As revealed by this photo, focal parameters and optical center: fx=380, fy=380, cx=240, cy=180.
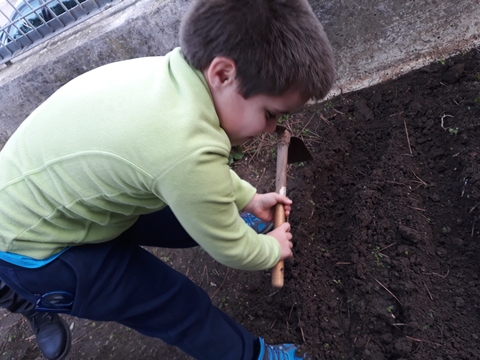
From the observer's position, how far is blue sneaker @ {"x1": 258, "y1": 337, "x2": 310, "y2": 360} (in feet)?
5.58

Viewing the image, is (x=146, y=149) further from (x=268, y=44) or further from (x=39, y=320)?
(x=39, y=320)

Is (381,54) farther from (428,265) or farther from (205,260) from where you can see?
(205,260)

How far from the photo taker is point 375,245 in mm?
1945

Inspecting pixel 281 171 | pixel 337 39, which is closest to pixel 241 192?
pixel 281 171

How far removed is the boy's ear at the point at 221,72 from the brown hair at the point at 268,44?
0.02 m

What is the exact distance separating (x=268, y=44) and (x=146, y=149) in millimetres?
460

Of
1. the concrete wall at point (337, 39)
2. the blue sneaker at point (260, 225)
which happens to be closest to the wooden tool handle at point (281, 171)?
the blue sneaker at point (260, 225)

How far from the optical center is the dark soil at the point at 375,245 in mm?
1708

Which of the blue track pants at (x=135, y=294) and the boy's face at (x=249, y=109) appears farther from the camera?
the blue track pants at (x=135, y=294)

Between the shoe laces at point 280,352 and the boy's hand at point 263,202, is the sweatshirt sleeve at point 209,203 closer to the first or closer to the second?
the boy's hand at point 263,202

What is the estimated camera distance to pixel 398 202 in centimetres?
203

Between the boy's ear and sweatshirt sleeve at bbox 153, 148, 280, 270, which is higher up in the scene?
the boy's ear

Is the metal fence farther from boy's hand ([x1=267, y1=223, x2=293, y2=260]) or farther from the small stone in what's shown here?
the small stone

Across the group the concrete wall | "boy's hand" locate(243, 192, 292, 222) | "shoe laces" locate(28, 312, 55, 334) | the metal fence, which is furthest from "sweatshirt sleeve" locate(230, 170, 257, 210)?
the metal fence
